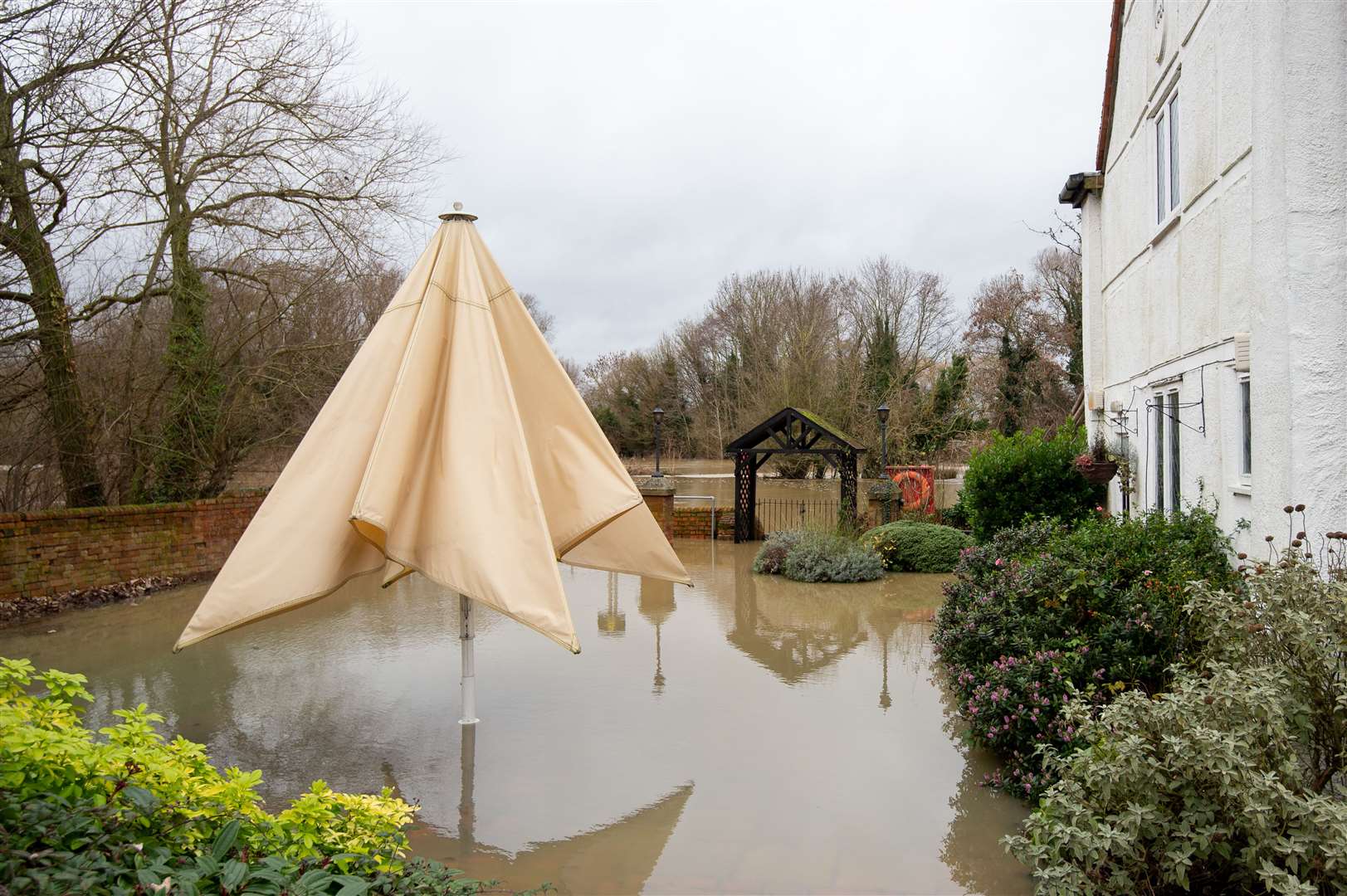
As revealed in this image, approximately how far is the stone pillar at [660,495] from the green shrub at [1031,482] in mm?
6293

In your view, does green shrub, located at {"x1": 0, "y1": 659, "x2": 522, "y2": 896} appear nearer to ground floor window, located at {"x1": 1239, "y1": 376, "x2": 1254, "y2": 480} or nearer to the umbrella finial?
the umbrella finial

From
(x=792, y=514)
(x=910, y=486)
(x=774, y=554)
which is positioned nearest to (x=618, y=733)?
(x=774, y=554)

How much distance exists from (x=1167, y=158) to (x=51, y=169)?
45.8ft

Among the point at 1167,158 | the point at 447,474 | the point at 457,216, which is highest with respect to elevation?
the point at 1167,158

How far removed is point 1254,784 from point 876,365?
104ft

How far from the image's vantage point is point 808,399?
32.4 m

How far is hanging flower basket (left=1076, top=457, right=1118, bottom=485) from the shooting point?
11.2m

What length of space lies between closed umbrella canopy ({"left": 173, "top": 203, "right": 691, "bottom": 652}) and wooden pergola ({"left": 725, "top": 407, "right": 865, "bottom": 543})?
11080 mm

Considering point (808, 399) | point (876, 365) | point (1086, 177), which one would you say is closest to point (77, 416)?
point (1086, 177)

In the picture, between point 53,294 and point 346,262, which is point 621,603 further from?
point 53,294

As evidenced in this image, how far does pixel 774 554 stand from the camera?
14.3 metres

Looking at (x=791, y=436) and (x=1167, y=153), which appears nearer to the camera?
(x=1167, y=153)

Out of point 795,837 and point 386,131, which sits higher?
point 386,131

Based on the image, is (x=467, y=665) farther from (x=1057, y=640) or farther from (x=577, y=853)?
(x=1057, y=640)
